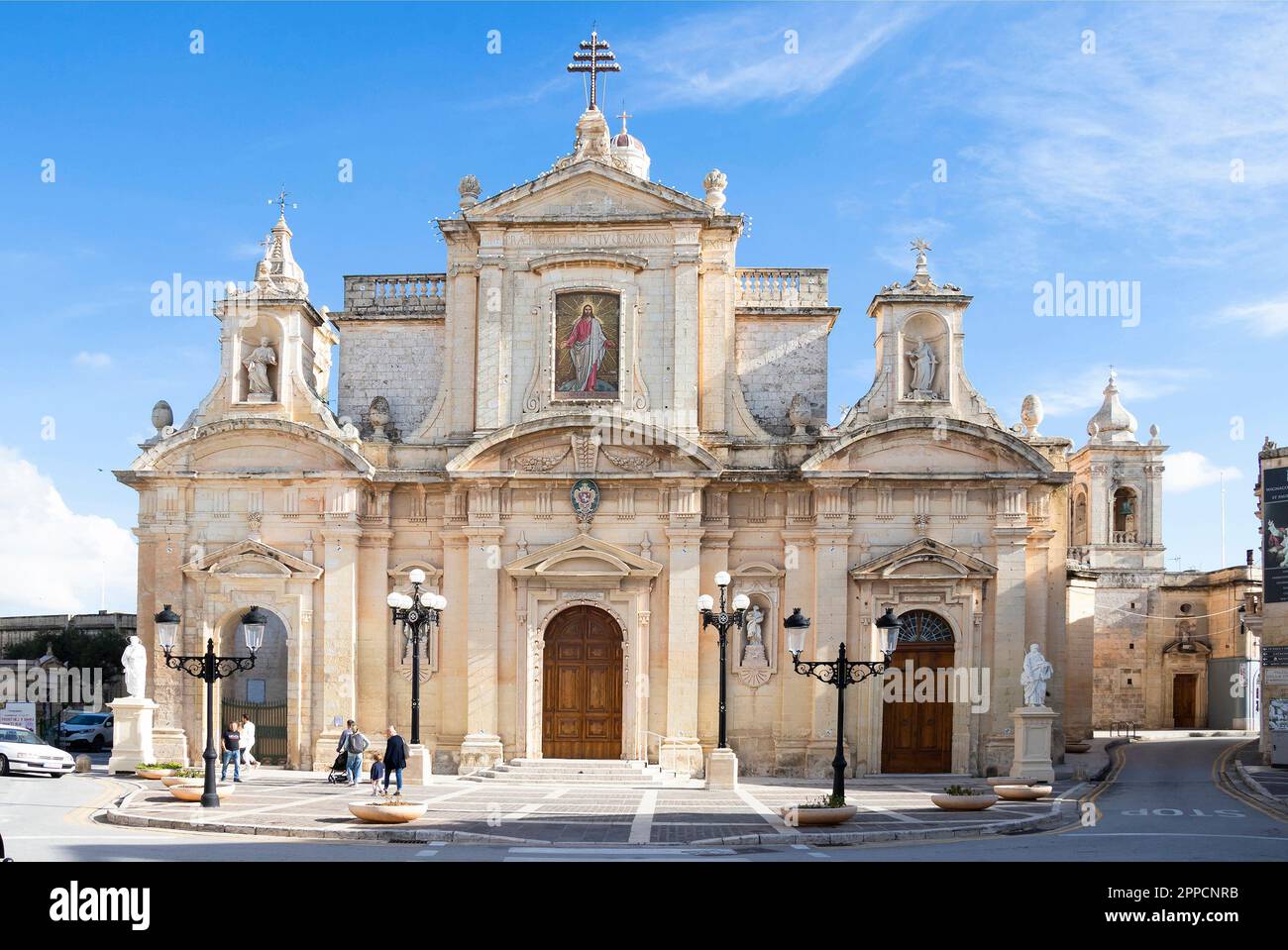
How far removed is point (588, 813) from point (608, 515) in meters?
10.3

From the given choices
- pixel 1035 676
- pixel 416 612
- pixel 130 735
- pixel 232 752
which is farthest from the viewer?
pixel 130 735

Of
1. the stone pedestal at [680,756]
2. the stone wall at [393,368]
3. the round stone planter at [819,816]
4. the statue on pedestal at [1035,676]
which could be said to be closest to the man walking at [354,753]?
the stone pedestal at [680,756]

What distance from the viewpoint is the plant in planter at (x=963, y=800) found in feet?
80.4

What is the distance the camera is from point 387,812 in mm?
21391

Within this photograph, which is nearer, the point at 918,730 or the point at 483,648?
the point at 918,730

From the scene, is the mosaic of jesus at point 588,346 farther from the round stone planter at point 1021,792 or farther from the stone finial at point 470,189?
the round stone planter at point 1021,792

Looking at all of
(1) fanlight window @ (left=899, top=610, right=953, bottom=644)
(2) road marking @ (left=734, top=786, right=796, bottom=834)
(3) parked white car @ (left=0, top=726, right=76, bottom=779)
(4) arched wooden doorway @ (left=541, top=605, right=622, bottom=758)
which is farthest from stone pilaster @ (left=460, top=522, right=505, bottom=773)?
(1) fanlight window @ (left=899, top=610, right=953, bottom=644)

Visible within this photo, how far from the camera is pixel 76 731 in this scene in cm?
4284

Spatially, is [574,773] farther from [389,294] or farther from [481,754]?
[389,294]

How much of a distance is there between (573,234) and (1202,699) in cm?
3959

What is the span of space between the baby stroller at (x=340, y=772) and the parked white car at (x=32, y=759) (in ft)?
21.3

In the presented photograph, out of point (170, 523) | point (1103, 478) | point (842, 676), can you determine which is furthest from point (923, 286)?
point (1103, 478)

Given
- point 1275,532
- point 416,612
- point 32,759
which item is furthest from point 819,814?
point 1275,532
